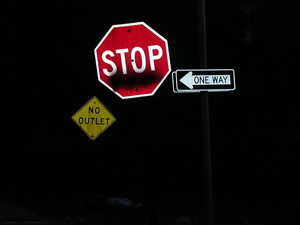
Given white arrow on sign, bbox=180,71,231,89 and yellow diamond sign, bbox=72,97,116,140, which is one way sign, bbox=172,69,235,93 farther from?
yellow diamond sign, bbox=72,97,116,140

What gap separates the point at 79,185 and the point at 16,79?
4633 millimetres

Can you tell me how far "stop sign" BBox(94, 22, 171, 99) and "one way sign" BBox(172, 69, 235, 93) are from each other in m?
0.90

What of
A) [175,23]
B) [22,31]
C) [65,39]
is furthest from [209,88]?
[22,31]

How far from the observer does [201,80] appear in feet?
20.0

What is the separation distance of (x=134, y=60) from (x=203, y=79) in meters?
1.34

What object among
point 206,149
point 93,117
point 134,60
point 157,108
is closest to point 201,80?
point 206,149

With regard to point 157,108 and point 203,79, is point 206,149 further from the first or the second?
point 157,108

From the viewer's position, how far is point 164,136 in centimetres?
1327

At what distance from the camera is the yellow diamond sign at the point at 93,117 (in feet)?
37.6

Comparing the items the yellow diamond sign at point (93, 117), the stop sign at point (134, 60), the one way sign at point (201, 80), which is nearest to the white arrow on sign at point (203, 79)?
the one way sign at point (201, 80)

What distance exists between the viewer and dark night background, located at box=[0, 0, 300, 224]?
1271cm

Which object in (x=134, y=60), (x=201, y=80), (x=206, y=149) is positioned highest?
(x=134, y=60)

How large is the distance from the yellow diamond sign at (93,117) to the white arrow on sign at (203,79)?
561 centimetres

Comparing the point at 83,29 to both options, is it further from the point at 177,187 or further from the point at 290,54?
the point at 290,54
